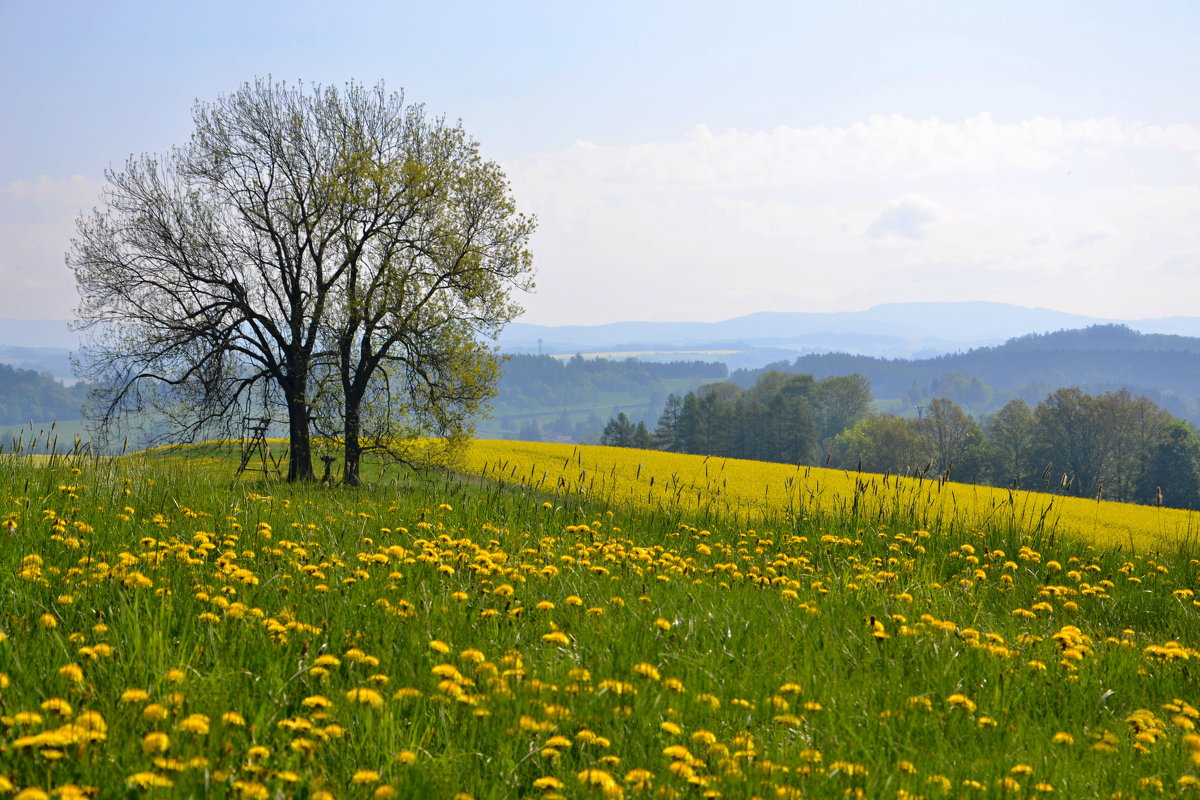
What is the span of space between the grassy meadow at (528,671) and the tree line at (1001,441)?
6325cm

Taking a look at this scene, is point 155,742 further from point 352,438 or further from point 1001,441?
point 1001,441

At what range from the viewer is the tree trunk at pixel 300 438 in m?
25.9

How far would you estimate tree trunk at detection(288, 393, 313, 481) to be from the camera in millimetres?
25875

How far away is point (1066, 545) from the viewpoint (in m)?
10.4

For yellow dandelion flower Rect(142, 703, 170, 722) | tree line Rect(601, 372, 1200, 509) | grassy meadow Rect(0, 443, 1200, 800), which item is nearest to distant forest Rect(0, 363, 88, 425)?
tree line Rect(601, 372, 1200, 509)

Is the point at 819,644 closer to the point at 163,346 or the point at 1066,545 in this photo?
the point at 1066,545

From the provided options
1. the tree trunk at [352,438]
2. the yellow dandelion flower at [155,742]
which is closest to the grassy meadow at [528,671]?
the yellow dandelion flower at [155,742]

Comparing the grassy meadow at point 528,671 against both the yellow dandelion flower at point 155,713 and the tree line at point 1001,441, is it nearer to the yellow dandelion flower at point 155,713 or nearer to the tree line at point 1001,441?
the yellow dandelion flower at point 155,713

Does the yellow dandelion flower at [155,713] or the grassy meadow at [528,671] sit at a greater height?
the yellow dandelion flower at [155,713]

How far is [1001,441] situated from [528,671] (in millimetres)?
108959

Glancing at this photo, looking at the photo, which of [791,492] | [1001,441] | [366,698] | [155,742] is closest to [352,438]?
[791,492]

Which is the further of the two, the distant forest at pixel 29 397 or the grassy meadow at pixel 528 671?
the distant forest at pixel 29 397

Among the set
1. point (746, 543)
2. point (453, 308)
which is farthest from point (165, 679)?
point (453, 308)

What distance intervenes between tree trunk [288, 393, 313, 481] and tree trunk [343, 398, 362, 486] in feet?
4.33
